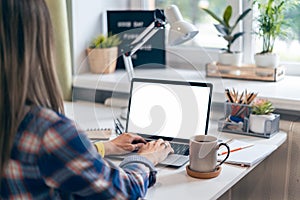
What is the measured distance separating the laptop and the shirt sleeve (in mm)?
530

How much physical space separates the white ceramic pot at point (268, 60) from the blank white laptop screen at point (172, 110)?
0.51m

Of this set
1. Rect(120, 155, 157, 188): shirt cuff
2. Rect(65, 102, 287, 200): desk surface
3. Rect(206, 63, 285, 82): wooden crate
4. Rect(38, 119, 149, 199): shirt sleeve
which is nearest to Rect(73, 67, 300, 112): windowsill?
Rect(206, 63, 285, 82): wooden crate

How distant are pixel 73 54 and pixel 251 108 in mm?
985

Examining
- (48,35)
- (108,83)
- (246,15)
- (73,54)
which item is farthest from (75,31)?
(48,35)

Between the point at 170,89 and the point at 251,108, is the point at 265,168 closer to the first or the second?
the point at 251,108

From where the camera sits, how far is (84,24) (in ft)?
8.01

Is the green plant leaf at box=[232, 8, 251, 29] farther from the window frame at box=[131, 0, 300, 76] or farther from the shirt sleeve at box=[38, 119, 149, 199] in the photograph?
the shirt sleeve at box=[38, 119, 149, 199]

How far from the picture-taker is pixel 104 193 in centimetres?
104

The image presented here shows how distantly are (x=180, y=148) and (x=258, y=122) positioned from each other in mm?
333

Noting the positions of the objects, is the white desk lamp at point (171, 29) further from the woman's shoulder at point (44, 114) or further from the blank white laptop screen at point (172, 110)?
the woman's shoulder at point (44, 114)

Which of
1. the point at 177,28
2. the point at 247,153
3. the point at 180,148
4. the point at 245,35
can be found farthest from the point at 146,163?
the point at 245,35

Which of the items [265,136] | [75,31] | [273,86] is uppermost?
[75,31]

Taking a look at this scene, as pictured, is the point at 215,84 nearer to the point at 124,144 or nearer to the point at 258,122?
the point at 258,122

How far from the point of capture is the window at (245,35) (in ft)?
7.18
